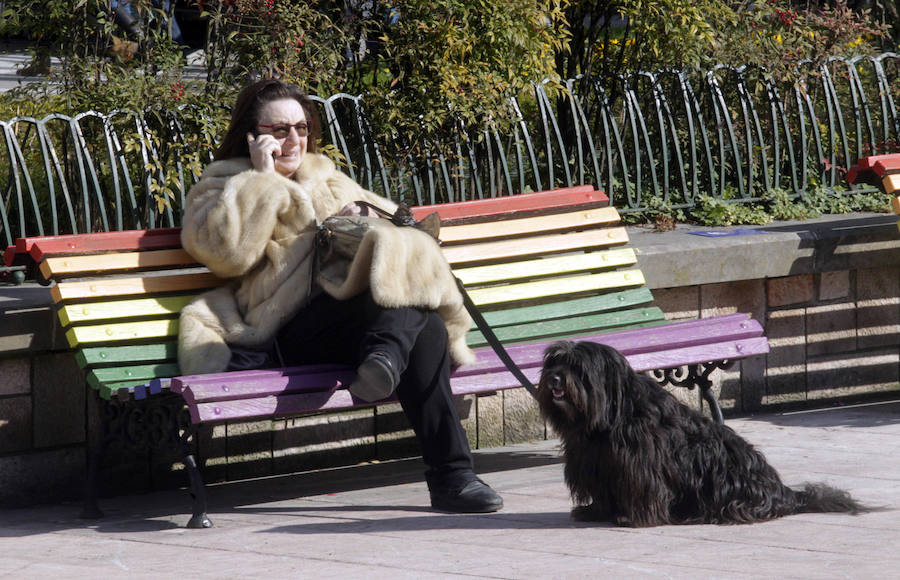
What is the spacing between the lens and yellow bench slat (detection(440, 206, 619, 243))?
584cm

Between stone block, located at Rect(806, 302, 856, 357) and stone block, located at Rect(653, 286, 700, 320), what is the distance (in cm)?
68

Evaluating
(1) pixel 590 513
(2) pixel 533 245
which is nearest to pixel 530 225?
(2) pixel 533 245

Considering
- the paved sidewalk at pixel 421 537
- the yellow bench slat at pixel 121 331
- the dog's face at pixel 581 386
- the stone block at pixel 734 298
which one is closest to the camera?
the paved sidewalk at pixel 421 537

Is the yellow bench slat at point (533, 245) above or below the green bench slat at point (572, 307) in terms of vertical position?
above

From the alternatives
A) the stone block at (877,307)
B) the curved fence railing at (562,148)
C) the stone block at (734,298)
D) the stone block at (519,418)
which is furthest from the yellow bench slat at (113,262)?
the stone block at (877,307)

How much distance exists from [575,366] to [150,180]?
8.93ft

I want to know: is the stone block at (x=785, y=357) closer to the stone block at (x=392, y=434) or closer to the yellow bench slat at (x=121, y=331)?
the stone block at (x=392, y=434)

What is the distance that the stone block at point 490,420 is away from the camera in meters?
6.23

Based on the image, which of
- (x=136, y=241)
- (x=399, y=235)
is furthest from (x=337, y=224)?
(x=136, y=241)

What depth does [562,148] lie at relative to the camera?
7.11 m

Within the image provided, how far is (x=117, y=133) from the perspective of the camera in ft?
20.8

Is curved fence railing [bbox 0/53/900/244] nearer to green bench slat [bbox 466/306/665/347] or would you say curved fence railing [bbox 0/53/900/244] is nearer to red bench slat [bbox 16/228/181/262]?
red bench slat [bbox 16/228/181/262]

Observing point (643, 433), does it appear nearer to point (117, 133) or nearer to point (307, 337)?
point (307, 337)

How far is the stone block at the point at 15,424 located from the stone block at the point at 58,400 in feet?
0.10
